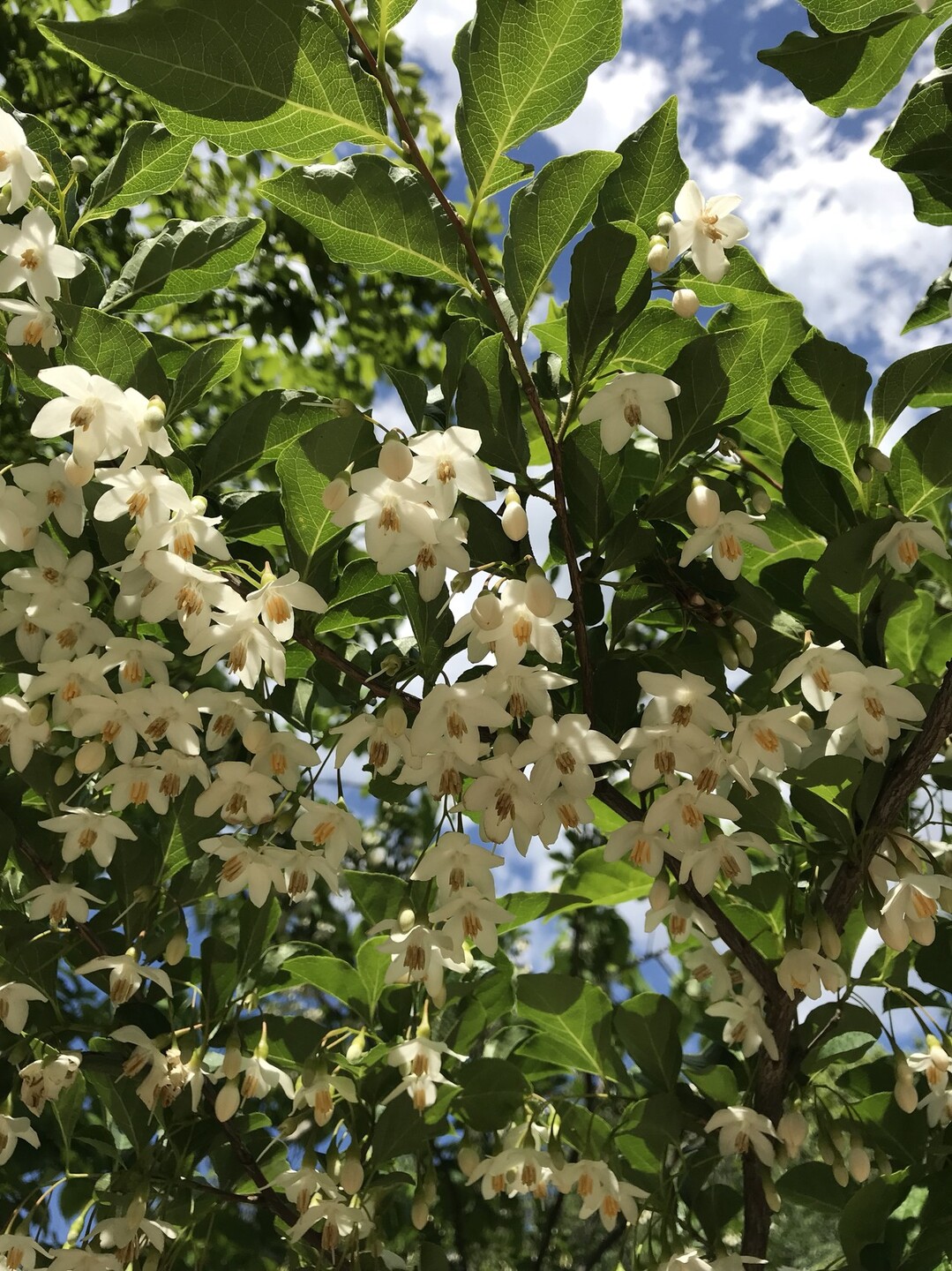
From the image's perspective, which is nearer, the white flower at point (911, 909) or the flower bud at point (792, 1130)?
the white flower at point (911, 909)

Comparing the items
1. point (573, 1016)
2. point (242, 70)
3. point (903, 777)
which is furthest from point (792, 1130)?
point (242, 70)

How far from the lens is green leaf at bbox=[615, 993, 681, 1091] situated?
5.99 ft

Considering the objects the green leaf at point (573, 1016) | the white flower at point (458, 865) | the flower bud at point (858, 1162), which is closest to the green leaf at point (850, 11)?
the white flower at point (458, 865)

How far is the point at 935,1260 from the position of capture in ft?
5.33

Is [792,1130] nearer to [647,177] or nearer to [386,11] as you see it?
[647,177]

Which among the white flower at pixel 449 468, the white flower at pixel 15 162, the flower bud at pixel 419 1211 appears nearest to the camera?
the white flower at pixel 449 468

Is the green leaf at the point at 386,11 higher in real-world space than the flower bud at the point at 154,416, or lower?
higher

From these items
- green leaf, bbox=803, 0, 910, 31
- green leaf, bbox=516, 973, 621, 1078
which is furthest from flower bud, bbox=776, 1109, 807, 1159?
green leaf, bbox=803, 0, 910, 31

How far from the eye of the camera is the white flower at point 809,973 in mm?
1502

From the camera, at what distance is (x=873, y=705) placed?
4.66ft

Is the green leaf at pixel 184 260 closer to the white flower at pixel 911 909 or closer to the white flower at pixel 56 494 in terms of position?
the white flower at pixel 56 494

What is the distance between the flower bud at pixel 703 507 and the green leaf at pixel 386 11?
2.21 ft

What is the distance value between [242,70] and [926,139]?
2.84ft

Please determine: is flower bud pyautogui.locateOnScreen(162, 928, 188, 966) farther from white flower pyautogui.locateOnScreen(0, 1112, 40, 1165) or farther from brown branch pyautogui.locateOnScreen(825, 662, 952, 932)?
brown branch pyautogui.locateOnScreen(825, 662, 952, 932)
